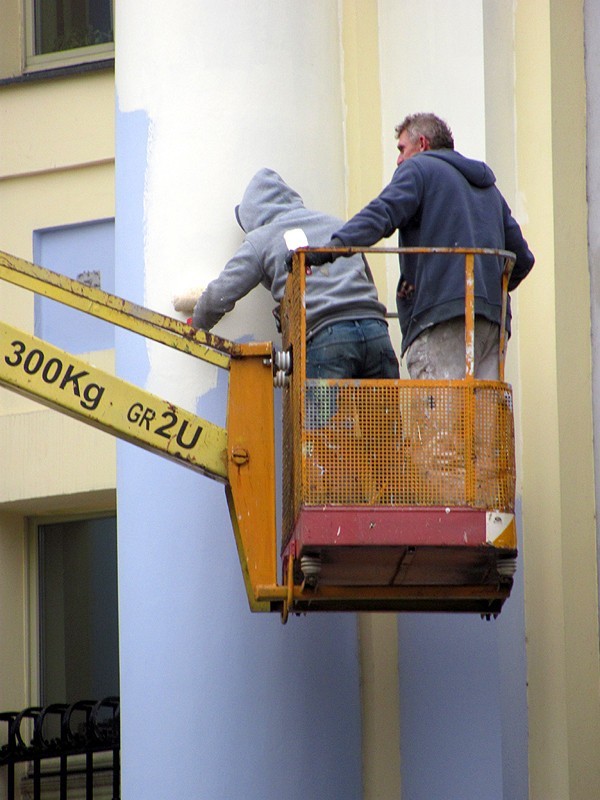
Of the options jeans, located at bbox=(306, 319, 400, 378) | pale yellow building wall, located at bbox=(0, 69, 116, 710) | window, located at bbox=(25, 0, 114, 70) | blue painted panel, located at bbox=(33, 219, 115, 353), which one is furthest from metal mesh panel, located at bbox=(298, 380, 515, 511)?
window, located at bbox=(25, 0, 114, 70)

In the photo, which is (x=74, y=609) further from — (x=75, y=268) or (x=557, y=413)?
(x=557, y=413)

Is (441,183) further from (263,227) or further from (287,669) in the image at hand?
(287,669)

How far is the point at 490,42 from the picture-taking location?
10.5 m

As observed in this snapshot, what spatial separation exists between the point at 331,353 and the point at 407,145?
111 centimetres

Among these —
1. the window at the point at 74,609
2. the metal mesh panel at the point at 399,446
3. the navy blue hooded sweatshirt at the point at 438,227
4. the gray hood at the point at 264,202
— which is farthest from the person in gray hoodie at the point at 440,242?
the window at the point at 74,609

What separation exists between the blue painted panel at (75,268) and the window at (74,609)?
1.31 m

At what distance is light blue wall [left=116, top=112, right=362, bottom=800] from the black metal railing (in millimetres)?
1794

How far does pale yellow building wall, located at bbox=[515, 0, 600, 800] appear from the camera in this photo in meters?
9.98

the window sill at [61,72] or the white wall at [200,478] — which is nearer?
the white wall at [200,478]

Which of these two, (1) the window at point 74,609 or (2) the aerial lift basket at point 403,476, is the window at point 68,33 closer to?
(1) the window at point 74,609

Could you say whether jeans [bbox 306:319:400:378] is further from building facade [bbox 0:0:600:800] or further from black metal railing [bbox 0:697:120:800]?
black metal railing [bbox 0:697:120:800]

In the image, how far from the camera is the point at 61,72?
13.5 meters

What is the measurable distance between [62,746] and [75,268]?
3494 mm

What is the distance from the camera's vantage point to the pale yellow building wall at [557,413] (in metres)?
9.98
